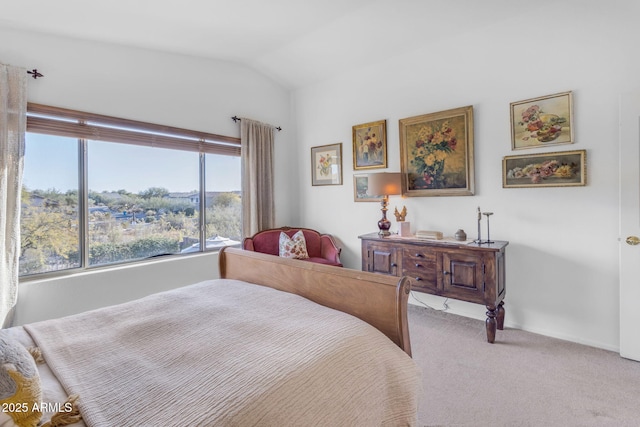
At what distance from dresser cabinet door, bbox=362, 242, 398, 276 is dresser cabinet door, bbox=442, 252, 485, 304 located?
19.6 inches

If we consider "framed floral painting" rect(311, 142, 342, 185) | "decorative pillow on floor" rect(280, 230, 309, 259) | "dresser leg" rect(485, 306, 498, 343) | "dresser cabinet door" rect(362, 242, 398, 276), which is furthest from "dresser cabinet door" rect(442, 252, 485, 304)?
"framed floral painting" rect(311, 142, 342, 185)

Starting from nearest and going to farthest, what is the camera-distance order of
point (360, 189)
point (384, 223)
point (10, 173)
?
point (10, 173) → point (384, 223) → point (360, 189)

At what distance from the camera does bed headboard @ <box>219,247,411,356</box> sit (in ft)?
4.66

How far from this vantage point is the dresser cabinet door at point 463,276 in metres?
2.55

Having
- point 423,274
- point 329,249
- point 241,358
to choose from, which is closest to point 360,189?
point 329,249

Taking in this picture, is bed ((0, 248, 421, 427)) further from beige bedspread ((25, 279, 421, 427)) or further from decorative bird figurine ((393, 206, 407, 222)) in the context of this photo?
decorative bird figurine ((393, 206, 407, 222))

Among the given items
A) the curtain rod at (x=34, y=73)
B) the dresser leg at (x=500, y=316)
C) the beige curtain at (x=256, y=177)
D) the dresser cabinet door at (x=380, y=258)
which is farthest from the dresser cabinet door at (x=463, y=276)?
the curtain rod at (x=34, y=73)

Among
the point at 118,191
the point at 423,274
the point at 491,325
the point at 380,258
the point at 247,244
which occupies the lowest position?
the point at 491,325

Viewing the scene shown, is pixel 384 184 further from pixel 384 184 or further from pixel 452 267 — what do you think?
pixel 452 267

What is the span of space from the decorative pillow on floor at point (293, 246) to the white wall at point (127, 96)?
0.89 m

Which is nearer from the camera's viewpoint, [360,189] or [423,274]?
[423,274]

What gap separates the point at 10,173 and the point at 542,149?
4461 millimetres

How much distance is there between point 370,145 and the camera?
378cm

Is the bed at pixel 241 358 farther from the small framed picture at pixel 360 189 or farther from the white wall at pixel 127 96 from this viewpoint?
the small framed picture at pixel 360 189
